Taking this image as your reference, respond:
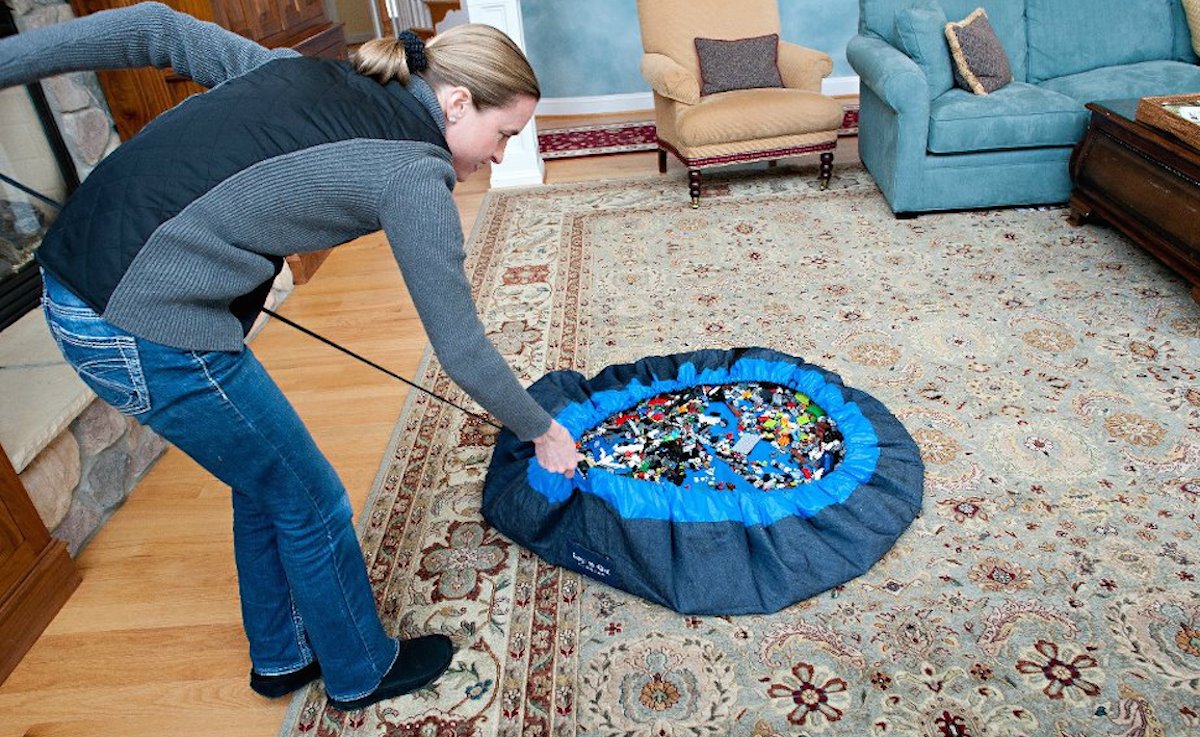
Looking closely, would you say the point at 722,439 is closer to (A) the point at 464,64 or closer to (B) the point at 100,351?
(A) the point at 464,64

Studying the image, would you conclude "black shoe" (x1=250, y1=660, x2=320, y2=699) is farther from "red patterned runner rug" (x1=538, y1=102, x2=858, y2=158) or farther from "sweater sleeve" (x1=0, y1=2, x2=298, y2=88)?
"red patterned runner rug" (x1=538, y1=102, x2=858, y2=158)

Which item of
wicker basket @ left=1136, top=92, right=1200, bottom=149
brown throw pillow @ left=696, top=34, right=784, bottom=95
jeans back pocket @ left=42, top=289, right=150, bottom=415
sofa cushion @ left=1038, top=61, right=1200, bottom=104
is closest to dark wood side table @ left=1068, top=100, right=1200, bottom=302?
wicker basket @ left=1136, top=92, right=1200, bottom=149

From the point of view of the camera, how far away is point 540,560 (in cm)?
185

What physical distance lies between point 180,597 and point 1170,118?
3274 mm

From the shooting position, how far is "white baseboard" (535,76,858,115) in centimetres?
541

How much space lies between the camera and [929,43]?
3.41 m

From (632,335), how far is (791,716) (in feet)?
4.97

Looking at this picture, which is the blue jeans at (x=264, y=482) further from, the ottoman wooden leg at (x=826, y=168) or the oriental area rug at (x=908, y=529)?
the ottoman wooden leg at (x=826, y=168)

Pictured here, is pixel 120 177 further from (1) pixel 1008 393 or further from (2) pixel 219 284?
(1) pixel 1008 393

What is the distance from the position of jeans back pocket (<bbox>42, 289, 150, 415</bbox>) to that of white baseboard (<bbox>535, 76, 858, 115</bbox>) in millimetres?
4587

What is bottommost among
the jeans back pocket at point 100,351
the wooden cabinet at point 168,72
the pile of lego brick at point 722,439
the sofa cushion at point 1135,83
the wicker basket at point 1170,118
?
the pile of lego brick at point 722,439

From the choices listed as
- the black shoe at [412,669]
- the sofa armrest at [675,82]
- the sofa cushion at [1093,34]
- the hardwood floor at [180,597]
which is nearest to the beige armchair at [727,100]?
the sofa armrest at [675,82]

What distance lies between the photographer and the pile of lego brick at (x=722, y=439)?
6.31 ft

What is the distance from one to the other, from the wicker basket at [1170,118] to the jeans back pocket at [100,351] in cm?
300
